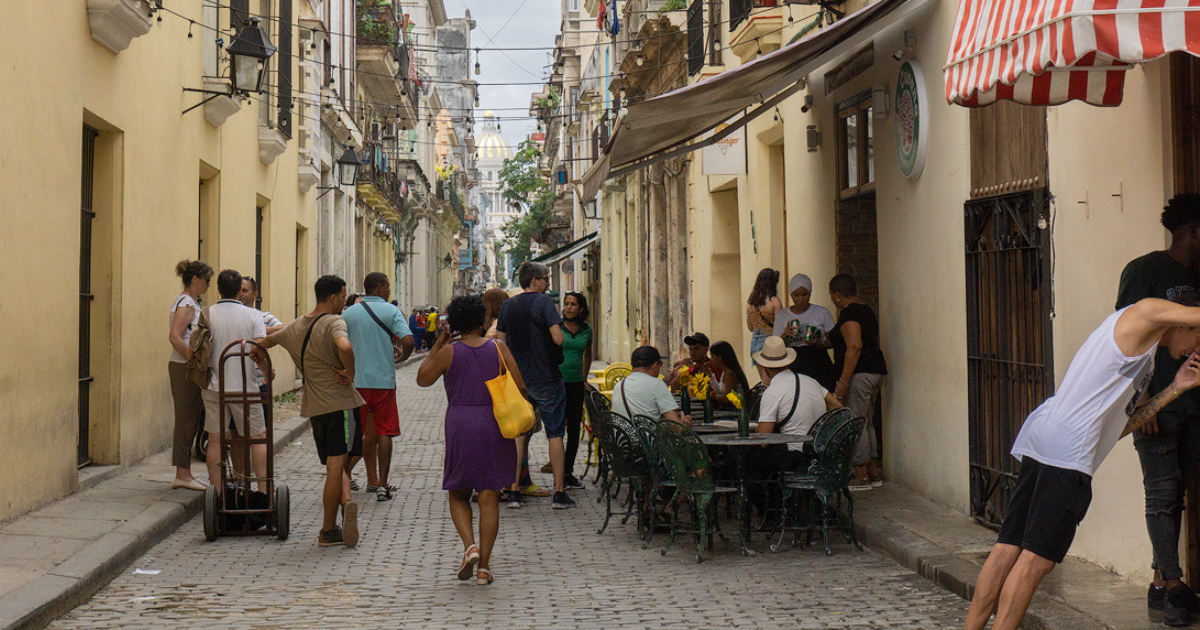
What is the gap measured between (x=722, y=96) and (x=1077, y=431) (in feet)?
20.3

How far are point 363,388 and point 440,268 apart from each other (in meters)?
59.1

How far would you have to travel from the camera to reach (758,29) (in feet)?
42.7

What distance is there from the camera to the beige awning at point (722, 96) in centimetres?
918

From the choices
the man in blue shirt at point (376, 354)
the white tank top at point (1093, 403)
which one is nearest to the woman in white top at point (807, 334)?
the man in blue shirt at point (376, 354)

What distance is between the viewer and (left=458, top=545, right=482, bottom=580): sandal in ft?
22.4

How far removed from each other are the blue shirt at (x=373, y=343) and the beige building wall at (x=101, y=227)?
80.3 inches

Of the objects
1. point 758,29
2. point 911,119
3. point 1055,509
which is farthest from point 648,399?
point 758,29

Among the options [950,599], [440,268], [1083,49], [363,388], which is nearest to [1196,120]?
[1083,49]

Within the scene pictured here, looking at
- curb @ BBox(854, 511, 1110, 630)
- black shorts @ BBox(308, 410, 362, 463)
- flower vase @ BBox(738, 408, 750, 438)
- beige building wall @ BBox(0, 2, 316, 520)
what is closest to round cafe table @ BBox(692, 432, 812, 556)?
flower vase @ BBox(738, 408, 750, 438)

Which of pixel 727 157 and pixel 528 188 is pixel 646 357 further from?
pixel 528 188

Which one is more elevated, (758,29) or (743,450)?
(758,29)

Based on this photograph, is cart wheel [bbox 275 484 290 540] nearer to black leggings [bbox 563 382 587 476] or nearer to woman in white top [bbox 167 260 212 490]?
woman in white top [bbox 167 260 212 490]

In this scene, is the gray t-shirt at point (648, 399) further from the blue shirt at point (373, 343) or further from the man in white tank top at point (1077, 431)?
the man in white tank top at point (1077, 431)

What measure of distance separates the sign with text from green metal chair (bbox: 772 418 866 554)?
7195 millimetres
